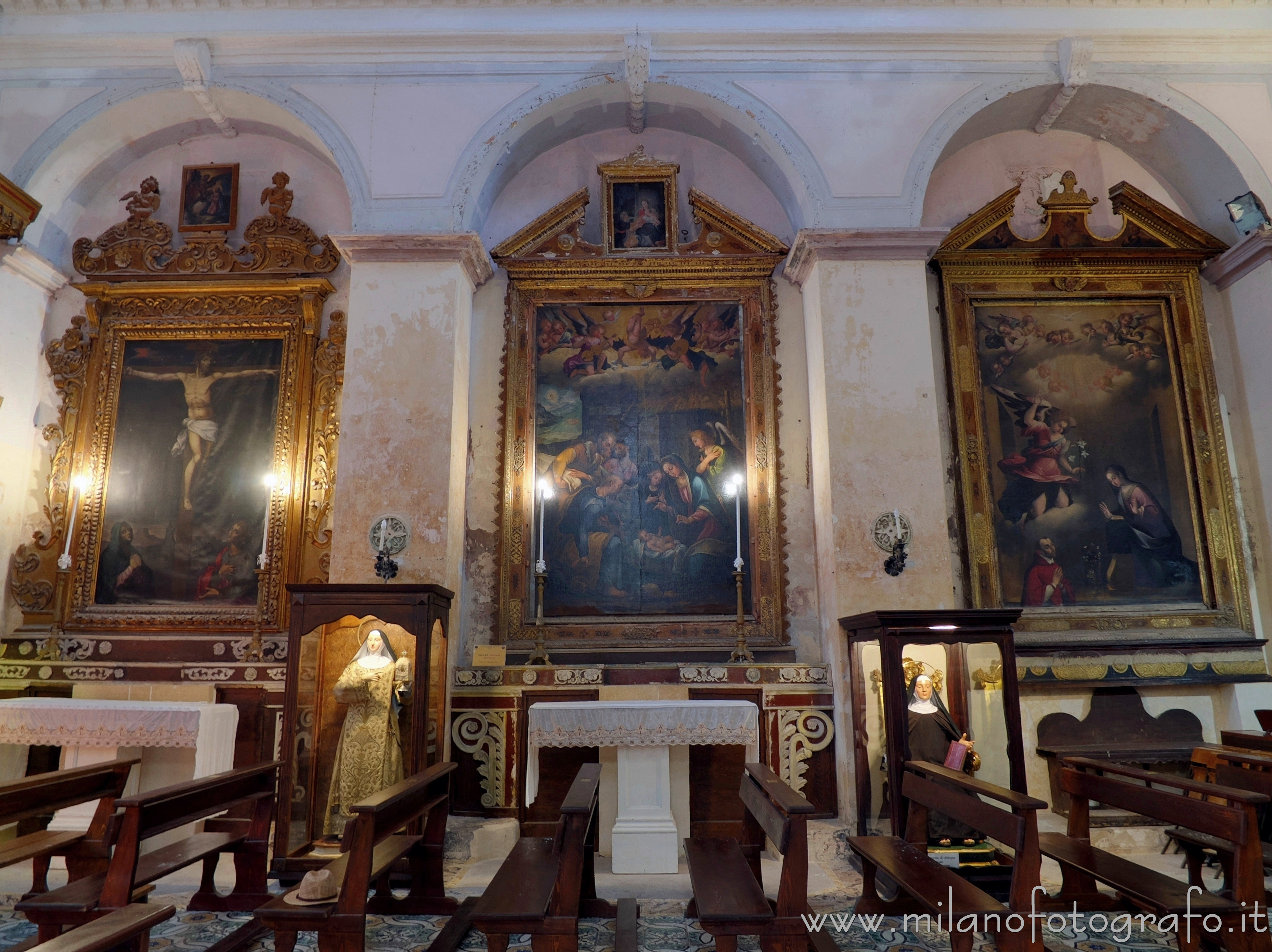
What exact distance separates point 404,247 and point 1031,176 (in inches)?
228

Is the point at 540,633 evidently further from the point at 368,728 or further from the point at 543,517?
the point at 368,728

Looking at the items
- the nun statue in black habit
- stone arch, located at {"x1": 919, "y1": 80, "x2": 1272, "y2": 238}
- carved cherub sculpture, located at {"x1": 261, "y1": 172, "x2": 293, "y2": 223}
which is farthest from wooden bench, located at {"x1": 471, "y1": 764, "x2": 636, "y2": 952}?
carved cherub sculpture, located at {"x1": 261, "y1": 172, "x2": 293, "y2": 223}

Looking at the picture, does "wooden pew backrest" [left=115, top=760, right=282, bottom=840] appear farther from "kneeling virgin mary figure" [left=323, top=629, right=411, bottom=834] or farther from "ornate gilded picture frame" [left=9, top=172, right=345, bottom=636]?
"ornate gilded picture frame" [left=9, top=172, right=345, bottom=636]

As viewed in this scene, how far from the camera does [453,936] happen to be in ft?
14.5

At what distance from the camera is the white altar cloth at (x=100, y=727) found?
6051 mm

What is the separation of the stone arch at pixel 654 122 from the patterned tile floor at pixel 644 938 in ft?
17.3

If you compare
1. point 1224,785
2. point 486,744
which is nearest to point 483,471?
point 486,744

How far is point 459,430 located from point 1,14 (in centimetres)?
549

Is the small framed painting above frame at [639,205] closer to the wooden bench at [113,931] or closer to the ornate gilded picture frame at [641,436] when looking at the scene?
the ornate gilded picture frame at [641,436]

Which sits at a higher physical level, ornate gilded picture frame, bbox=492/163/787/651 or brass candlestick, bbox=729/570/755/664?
ornate gilded picture frame, bbox=492/163/787/651

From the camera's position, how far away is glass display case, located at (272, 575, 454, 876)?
18.7 ft

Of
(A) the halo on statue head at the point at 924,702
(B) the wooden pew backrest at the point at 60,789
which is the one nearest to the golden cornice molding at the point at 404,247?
(B) the wooden pew backrest at the point at 60,789

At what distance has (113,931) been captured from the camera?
273 centimetres

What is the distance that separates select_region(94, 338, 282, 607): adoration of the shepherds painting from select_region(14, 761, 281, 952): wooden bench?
249 centimetres
